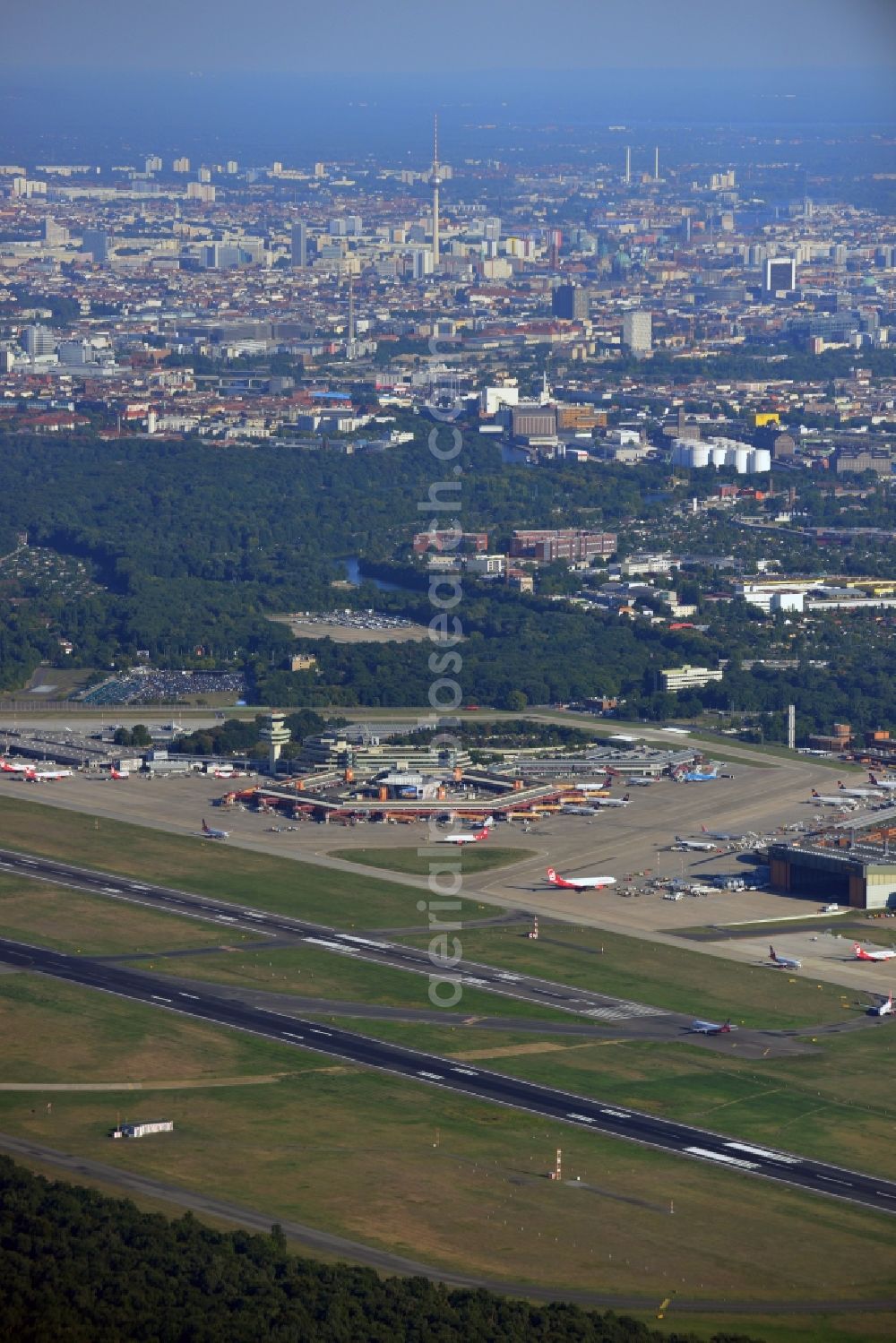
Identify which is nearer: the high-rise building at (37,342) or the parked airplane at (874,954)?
the parked airplane at (874,954)

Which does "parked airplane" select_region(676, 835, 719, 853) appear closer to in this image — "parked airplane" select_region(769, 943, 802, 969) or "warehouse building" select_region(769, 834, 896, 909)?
"warehouse building" select_region(769, 834, 896, 909)

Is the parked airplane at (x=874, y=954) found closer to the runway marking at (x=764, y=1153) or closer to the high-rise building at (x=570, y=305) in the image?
the runway marking at (x=764, y=1153)

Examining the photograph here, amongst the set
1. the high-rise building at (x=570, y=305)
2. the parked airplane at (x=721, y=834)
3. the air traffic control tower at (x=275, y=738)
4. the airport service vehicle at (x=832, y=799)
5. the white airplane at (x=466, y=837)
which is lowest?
the white airplane at (x=466, y=837)

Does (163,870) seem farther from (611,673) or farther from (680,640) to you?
(680,640)

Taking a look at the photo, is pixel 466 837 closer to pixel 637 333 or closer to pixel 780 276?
pixel 637 333

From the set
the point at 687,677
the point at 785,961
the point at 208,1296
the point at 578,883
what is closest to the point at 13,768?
the point at 578,883

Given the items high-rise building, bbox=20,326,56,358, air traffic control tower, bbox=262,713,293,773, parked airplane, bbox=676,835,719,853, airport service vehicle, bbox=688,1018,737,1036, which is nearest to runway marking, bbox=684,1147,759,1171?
airport service vehicle, bbox=688,1018,737,1036

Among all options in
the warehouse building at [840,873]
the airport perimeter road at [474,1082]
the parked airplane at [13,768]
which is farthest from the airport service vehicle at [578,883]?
the parked airplane at [13,768]
